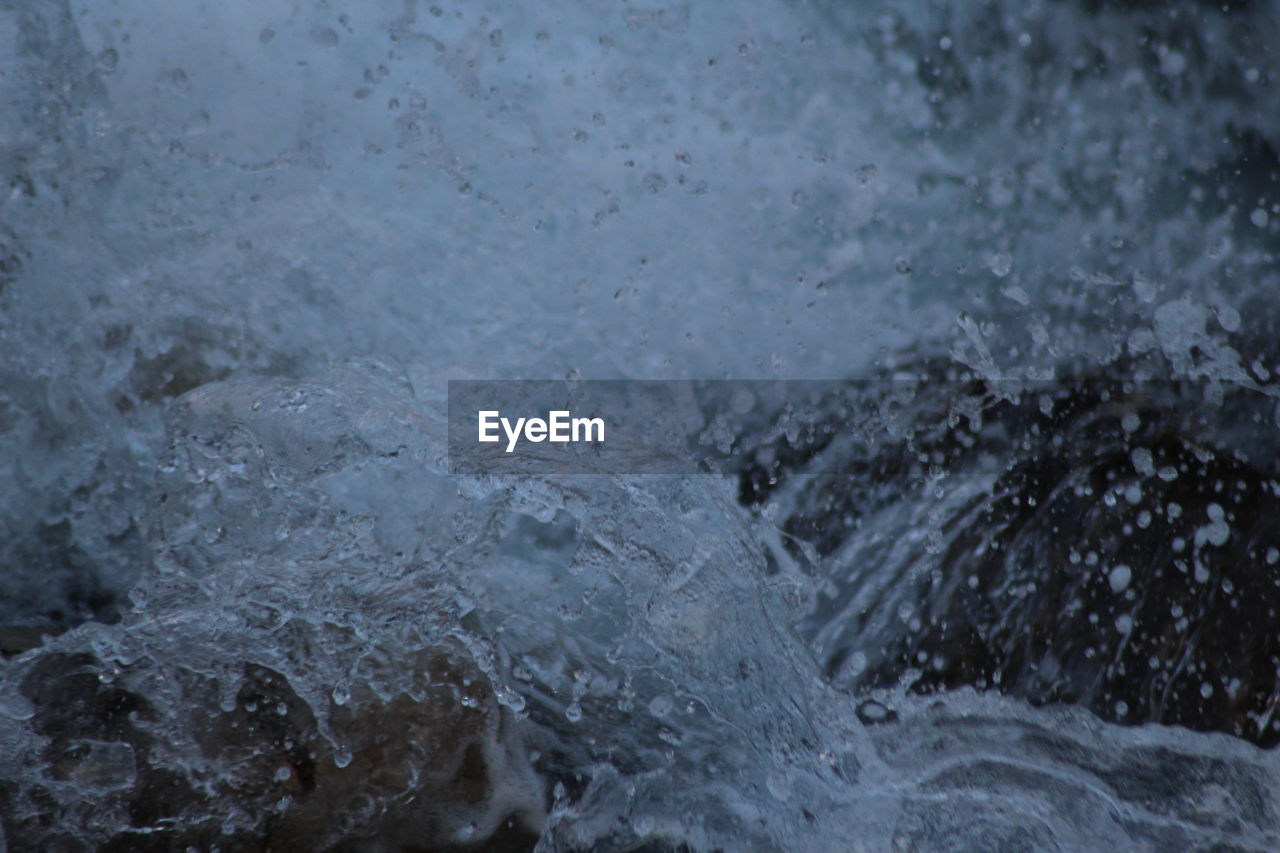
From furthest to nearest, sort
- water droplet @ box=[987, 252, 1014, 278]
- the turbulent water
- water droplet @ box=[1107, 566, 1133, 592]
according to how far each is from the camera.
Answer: water droplet @ box=[987, 252, 1014, 278]
water droplet @ box=[1107, 566, 1133, 592]
the turbulent water

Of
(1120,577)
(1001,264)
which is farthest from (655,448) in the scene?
(1120,577)

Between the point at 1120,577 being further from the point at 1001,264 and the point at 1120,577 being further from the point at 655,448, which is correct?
the point at 655,448

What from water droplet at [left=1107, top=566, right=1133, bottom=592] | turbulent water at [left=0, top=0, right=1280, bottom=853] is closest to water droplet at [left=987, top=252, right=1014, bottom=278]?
turbulent water at [left=0, top=0, right=1280, bottom=853]

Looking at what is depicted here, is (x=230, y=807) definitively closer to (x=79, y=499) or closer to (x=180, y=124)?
(x=79, y=499)

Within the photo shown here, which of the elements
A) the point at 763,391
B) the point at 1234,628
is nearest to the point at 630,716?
the point at 763,391

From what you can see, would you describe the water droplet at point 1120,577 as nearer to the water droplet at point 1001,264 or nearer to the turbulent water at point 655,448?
the turbulent water at point 655,448

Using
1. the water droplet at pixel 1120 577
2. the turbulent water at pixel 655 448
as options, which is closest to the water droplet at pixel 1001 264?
the turbulent water at pixel 655 448

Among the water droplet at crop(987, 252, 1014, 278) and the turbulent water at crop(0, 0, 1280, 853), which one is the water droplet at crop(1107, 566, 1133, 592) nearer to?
the turbulent water at crop(0, 0, 1280, 853)

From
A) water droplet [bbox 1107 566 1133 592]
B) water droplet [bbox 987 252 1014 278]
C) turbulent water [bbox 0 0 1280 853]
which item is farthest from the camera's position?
water droplet [bbox 987 252 1014 278]
